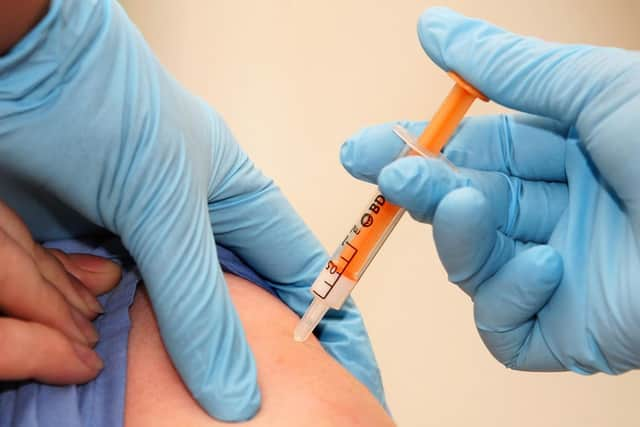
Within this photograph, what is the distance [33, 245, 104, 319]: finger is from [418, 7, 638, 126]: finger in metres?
0.46

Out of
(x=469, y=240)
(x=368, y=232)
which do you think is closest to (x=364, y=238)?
(x=368, y=232)

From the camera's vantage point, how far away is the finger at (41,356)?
2.02ft

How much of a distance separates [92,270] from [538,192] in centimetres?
53

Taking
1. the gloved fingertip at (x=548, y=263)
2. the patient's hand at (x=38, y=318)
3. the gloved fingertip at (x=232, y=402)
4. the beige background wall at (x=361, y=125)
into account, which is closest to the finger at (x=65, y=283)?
the patient's hand at (x=38, y=318)

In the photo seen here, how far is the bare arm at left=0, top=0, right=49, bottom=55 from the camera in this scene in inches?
22.1

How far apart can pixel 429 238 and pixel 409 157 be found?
77cm

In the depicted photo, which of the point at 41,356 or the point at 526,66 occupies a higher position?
the point at 526,66

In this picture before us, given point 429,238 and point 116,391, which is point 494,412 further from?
point 116,391

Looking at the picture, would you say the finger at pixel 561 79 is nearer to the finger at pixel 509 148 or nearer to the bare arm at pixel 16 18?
the finger at pixel 509 148

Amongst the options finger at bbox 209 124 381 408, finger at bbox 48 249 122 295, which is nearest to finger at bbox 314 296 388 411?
finger at bbox 209 124 381 408

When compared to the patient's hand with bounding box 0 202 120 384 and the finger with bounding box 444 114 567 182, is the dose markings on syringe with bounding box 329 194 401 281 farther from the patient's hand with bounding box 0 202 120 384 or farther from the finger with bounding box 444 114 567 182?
the patient's hand with bounding box 0 202 120 384

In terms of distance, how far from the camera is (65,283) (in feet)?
2.38

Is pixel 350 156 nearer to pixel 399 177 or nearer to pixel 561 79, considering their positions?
pixel 399 177

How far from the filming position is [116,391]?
681 mm
